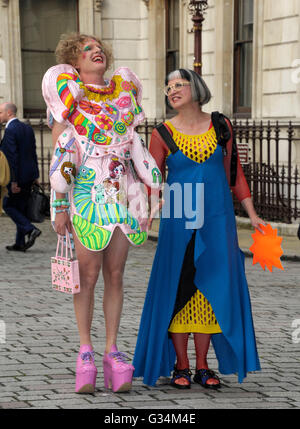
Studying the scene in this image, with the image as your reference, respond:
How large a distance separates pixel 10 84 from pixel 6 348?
12350 millimetres

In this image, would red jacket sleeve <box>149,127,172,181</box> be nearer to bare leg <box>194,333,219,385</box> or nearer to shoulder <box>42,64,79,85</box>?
shoulder <box>42,64,79,85</box>

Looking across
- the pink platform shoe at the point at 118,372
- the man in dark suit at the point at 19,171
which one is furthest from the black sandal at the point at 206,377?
the man in dark suit at the point at 19,171

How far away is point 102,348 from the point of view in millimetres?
5883

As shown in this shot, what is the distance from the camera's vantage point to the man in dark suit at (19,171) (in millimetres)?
10812

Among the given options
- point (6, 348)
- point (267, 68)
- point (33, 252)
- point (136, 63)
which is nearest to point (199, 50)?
point (267, 68)

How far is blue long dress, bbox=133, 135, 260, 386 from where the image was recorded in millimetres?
4867

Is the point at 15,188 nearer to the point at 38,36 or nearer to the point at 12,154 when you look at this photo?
the point at 12,154

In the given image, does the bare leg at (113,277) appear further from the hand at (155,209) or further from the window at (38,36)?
the window at (38,36)

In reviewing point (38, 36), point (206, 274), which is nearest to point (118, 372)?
point (206, 274)

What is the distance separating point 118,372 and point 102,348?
3.75 feet

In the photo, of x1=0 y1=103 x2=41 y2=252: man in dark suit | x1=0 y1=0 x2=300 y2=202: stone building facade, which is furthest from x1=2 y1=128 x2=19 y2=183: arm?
x1=0 y1=0 x2=300 y2=202: stone building facade

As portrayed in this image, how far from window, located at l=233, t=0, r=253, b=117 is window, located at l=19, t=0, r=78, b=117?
4684 millimetres

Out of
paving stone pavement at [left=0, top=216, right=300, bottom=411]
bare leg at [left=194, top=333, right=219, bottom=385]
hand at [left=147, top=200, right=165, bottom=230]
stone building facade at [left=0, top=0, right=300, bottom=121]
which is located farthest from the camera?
stone building facade at [left=0, top=0, right=300, bottom=121]

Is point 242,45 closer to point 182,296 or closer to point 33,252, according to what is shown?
point 33,252
